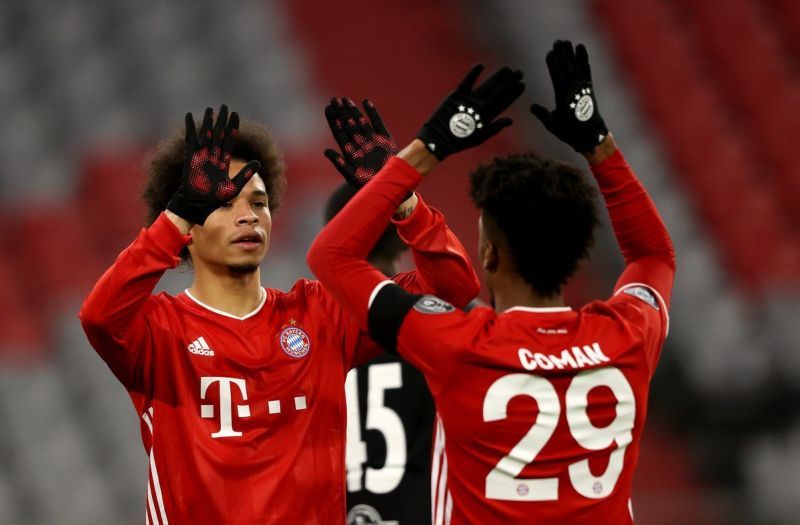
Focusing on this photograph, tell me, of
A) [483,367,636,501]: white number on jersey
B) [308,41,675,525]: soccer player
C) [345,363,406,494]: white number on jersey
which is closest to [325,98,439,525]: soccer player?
Answer: [345,363,406,494]: white number on jersey

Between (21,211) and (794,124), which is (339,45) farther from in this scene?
(794,124)

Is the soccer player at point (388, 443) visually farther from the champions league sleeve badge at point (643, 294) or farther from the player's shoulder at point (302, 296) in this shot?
the champions league sleeve badge at point (643, 294)

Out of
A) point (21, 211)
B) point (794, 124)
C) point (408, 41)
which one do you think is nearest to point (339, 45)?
point (408, 41)

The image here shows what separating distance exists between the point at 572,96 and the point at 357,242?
0.76 m

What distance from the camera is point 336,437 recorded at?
11.2 feet

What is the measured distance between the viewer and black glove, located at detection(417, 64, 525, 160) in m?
2.96

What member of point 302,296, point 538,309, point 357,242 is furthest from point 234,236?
point 538,309

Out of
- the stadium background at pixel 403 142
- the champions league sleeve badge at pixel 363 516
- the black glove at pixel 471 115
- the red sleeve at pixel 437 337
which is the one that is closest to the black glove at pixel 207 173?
the black glove at pixel 471 115

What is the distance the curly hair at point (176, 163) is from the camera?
12.6ft

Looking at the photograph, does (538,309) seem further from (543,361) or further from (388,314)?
(388,314)

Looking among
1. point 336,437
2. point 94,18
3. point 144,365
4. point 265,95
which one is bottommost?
point 336,437

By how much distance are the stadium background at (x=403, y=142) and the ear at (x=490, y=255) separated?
403cm

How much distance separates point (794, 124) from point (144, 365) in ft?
27.3

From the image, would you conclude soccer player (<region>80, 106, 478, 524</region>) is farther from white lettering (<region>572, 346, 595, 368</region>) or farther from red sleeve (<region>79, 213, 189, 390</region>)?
white lettering (<region>572, 346, 595, 368</region>)
